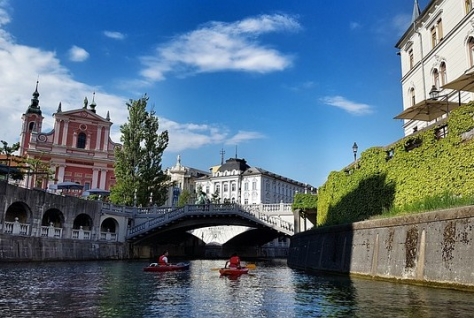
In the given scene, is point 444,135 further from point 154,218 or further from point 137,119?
point 137,119

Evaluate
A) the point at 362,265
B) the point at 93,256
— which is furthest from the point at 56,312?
the point at 93,256

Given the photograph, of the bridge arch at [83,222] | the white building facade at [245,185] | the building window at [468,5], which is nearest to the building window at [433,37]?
the building window at [468,5]

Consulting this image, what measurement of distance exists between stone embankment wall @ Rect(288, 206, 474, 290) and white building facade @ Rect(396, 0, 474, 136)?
10.1 m

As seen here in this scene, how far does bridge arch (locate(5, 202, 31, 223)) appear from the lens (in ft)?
118

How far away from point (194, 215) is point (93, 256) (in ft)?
38.7

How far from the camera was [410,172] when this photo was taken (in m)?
23.6

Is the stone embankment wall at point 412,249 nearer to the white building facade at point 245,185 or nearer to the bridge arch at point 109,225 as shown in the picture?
the bridge arch at point 109,225

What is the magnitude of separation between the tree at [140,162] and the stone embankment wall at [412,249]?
32.4 meters

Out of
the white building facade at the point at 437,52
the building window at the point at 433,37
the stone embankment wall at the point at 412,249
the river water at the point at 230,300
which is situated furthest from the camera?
the building window at the point at 433,37

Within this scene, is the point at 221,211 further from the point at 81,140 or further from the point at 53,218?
the point at 81,140

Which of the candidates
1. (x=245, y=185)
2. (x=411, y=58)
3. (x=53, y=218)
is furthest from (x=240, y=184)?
(x=411, y=58)

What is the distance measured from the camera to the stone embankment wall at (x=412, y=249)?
1474 cm

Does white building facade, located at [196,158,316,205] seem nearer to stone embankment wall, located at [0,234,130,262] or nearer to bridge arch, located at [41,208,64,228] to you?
stone embankment wall, located at [0,234,130,262]

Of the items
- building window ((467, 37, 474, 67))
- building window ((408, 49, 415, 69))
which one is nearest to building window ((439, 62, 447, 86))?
building window ((467, 37, 474, 67))
